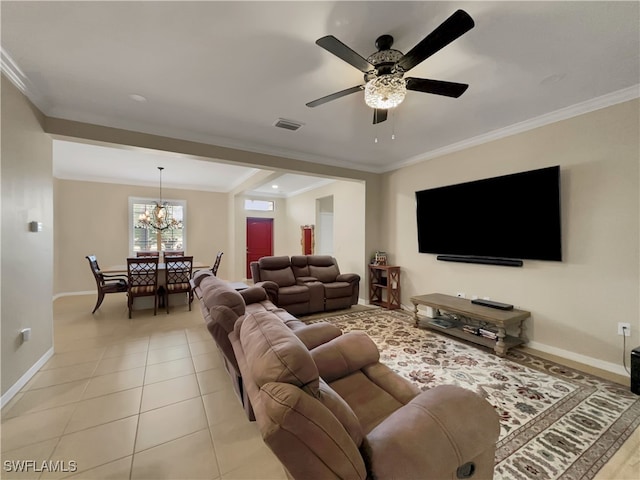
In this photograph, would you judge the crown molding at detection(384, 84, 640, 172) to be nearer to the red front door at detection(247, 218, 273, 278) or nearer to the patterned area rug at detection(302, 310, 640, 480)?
the patterned area rug at detection(302, 310, 640, 480)

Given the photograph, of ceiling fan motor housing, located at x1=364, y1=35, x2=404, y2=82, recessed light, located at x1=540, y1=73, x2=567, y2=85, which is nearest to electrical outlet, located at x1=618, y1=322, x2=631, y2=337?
recessed light, located at x1=540, y1=73, x2=567, y2=85

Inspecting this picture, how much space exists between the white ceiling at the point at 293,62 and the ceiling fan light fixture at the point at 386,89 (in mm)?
309

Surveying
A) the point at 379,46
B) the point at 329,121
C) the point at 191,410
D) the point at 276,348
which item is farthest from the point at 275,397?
the point at 329,121

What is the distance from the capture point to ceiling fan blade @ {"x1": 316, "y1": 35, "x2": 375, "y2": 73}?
1.46 m

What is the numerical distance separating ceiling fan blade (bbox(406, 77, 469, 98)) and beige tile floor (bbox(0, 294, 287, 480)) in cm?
271

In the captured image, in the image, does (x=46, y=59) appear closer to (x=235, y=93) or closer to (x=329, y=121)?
(x=235, y=93)

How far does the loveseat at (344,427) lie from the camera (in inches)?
30.7

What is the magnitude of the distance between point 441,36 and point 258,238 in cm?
757

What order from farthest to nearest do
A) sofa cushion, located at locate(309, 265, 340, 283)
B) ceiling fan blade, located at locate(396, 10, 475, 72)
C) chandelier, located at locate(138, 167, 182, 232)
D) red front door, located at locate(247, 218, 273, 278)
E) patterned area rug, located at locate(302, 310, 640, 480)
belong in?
red front door, located at locate(247, 218, 273, 278), chandelier, located at locate(138, 167, 182, 232), sofa cushion, located at locate(309, 265, 340, 283), patterned area rug, located at locate(302, 310, 640, 480), ceiling fan blade, located at locate(396, 10, 475, 72)

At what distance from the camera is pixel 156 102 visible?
2.70 metres

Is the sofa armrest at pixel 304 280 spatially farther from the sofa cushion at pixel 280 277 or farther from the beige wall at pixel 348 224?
the beige wall at pixel 348 224

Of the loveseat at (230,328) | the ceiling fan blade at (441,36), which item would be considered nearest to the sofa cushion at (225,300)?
the loveseat at (230,328)

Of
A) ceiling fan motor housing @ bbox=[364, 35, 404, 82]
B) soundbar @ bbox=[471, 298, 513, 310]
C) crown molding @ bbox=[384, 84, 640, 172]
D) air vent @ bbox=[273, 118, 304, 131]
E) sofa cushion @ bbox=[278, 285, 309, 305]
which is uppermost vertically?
air vent @ bbox=[273, 118, 304, 131]

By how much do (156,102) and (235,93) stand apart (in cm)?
89
